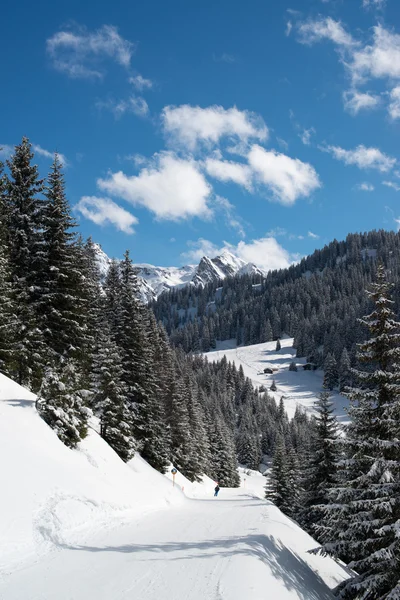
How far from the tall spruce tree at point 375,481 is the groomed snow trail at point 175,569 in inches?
61.5

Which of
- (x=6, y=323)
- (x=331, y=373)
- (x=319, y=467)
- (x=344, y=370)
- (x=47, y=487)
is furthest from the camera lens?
(x=331, y=373)

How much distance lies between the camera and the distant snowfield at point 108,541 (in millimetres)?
8844

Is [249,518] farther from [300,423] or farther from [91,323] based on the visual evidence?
[300,423]

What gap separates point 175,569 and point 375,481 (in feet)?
20.4

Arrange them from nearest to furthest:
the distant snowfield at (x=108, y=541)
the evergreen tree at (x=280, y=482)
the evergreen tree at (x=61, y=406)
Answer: the distant snowfield at (x=108, y=541)
the evergreen tree at (x=61, y=406)
the evergreen tree at (x=280, y=482)

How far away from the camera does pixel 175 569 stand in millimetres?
10000

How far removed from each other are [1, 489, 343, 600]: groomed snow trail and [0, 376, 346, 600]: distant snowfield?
0.02 metres

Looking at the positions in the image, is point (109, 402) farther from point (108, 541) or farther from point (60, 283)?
point (108, 541)

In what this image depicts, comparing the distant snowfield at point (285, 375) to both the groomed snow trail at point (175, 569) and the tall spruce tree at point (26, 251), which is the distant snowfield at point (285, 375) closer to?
the tall spruce tree at point (26, 251)

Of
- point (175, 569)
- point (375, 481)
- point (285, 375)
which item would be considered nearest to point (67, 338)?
point (175, 569)

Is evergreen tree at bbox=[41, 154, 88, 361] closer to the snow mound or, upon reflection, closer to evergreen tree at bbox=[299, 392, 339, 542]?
the snow mound

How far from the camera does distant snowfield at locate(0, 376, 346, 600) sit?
884cm

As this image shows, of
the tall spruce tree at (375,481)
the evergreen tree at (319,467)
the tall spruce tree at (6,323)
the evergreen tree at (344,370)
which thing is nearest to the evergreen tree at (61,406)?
the tall spruce tree at (6,323)

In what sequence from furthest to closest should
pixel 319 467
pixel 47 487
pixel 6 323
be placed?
pixel 319 467
pixel 6 323
pixel 47 487
